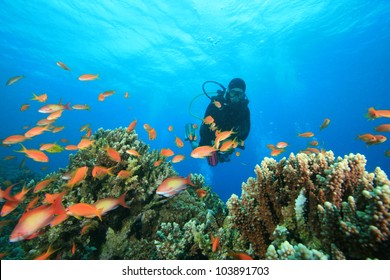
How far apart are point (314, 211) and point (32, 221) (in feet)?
10.7

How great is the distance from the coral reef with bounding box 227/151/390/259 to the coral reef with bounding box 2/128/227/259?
2.63ft

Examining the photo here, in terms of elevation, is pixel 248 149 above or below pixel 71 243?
above

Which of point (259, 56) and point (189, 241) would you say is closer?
point (189, 241)

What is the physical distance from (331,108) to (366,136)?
89995 millimetres

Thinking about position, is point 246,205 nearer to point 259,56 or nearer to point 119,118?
point 259,56

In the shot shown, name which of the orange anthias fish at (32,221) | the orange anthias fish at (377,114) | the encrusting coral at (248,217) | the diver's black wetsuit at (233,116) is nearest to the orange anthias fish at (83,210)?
the orange anthias fish at (32,221)

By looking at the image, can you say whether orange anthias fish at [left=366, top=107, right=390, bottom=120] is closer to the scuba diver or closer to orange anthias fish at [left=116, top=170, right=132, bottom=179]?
the scuba diver

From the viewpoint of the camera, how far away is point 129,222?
403cm

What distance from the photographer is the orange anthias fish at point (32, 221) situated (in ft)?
7.99

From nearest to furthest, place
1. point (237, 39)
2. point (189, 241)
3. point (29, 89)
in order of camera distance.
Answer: point (189, 241)
point (237, 39)
point (29, 89)

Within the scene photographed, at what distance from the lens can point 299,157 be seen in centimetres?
296

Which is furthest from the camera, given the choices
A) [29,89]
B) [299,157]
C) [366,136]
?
[29,89]

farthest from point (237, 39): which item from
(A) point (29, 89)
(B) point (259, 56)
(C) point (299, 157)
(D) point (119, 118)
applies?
(D) point (119, 118)

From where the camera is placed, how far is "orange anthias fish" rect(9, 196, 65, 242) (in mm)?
2437
